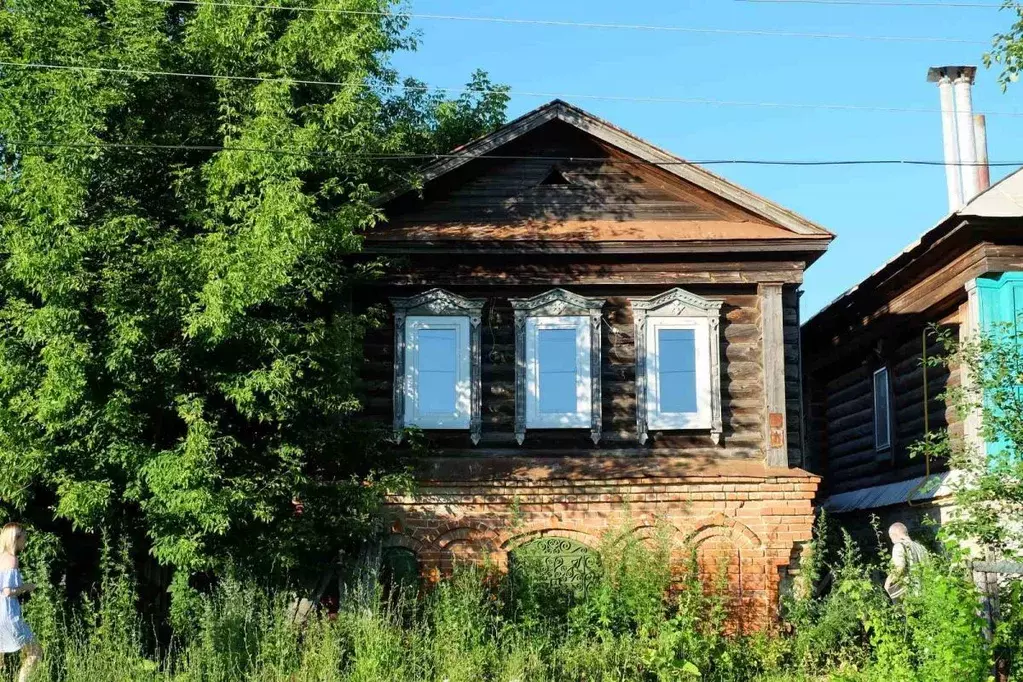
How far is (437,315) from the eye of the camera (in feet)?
53.6

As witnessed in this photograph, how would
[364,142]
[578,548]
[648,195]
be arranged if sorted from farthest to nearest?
[648,195]
[578,548]
[364,142]

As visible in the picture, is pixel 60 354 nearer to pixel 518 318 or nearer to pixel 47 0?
pixel 47 0

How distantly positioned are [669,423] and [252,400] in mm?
5686

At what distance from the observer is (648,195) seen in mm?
17094

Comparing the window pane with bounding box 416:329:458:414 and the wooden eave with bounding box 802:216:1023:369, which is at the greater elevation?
the wooden eave with bounding box 802:216:1023:369

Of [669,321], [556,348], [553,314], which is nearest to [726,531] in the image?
[669,321]

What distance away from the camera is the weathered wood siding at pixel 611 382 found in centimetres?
1609

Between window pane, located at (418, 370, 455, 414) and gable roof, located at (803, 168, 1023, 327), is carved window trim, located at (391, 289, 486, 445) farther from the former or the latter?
gable roof, located at (803, 168, 1023, 327)

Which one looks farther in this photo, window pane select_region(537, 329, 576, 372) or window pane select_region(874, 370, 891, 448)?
window pane select_region(874, 370, 891, 448)

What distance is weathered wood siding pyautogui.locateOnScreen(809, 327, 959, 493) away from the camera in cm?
1803

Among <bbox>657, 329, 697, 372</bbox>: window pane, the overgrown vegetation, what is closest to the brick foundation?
<bbox>657, 329, 697, 372</bbox>: window pane

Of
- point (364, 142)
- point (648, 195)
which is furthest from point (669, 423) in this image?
point (364, 142)

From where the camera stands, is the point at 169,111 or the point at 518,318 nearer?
the point at 169,111

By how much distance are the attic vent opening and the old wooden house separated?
69 cm
